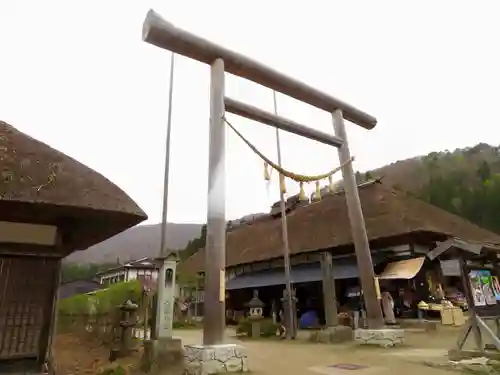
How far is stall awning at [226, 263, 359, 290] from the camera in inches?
577

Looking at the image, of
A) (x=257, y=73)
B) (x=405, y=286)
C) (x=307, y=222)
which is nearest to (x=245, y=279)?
(x=307, y=222)

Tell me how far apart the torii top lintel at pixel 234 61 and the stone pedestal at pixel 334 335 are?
6.59 meters

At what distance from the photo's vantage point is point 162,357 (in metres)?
7.48

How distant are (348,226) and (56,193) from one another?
545 inches

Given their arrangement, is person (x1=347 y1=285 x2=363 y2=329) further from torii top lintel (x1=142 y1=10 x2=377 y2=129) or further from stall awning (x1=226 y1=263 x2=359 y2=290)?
torii top lintel (x1=142 y1=10 x2=377 y2=129)

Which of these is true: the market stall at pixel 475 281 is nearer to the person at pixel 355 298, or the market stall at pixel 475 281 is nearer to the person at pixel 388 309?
the person at pixel 388 309

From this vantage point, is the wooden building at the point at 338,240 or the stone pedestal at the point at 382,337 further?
the wooden building at the point at 338,240

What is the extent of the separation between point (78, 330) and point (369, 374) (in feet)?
34.8

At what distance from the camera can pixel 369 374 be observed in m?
5.73

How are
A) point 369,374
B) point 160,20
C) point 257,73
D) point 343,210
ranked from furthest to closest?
1. point 343,210
2. point 257,73
3. point 160,20
4. point 369,374

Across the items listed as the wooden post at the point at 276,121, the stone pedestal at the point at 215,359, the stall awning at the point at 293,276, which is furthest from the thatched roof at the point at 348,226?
the stone pedestal at the point at 215,359

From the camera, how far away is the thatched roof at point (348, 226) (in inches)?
567

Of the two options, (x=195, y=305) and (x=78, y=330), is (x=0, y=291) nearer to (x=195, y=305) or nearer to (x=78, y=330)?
(x=78, y=330)

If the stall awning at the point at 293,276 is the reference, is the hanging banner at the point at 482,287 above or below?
below
